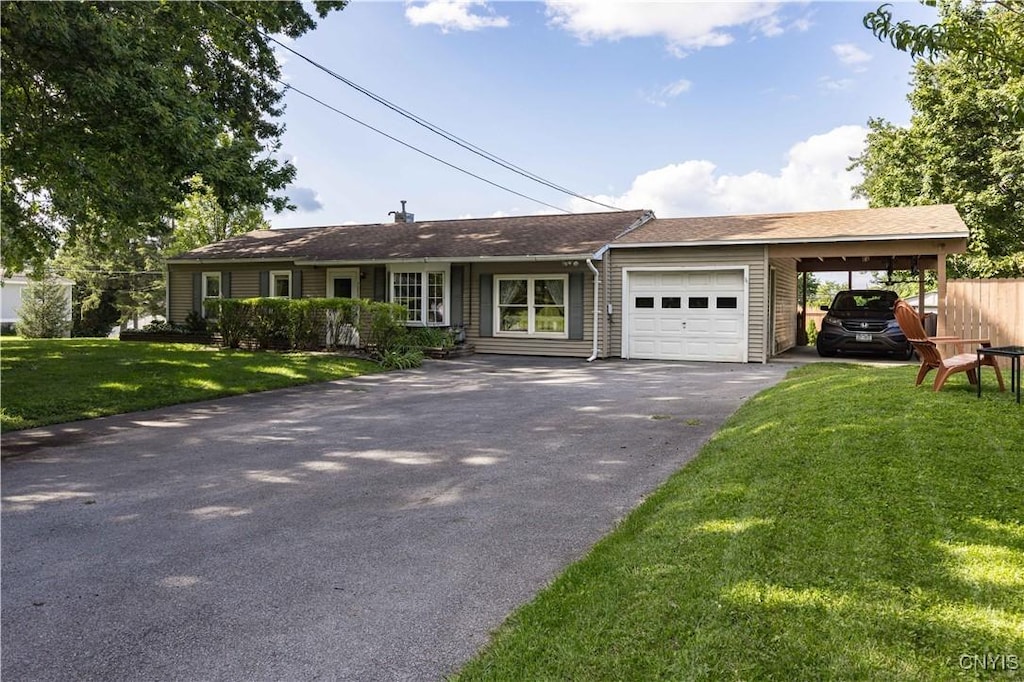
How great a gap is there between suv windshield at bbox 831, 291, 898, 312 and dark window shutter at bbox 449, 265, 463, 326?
979 cm

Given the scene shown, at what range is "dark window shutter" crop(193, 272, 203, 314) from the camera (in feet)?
70.5

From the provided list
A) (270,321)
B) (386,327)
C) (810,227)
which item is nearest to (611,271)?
(810,227)

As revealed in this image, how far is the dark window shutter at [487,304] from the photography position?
17.2 metres

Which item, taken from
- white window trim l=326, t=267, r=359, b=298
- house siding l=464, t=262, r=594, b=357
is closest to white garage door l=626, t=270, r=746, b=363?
house siding l=464, t=262, r=594, b=357

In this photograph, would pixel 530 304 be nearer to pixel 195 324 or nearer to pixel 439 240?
pixel 439 240

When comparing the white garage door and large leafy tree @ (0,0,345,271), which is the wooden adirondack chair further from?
large leafy tree @ (0,0,345,271)

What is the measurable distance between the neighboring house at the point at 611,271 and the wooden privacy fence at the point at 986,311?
1.46 metres

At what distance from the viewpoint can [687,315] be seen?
50.2 feet

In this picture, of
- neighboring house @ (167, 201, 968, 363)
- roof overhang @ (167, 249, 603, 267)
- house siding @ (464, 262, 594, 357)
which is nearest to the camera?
neighboring house @ (167, 201, 968, 363)

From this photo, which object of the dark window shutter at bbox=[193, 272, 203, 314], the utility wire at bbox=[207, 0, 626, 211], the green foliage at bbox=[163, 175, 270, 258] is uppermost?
the utility wire at bbox=[207, 0, 626, 211]

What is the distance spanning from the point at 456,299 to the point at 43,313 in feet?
61.6

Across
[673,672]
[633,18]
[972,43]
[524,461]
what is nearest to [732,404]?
[524,461]

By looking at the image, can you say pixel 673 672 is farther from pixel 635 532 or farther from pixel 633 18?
pixel 633 18

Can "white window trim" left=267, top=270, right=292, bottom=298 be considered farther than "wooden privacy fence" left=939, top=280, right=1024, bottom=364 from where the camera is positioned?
Yes
